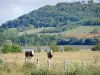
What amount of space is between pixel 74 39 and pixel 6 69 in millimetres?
120224

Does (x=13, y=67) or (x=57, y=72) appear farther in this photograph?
(x=13, y=67)

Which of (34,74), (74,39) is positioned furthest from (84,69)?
(74,39)

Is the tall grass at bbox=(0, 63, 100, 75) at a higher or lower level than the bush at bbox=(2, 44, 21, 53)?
higher

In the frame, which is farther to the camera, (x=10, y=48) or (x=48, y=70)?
(x=10, y=48)

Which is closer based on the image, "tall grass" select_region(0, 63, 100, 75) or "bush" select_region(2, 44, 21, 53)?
"tall grass" select_region(0, 63, 100, 75)

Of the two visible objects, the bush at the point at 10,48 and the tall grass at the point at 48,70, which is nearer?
the tall grass at the point at 48,70

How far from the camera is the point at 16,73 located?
2430 cm

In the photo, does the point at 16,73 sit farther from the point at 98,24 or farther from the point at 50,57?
the point at 98,24

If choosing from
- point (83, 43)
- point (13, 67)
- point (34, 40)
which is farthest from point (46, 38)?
point (13, 67)

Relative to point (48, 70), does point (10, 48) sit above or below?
below

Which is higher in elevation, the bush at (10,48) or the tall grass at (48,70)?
the tall grass at (48,70)

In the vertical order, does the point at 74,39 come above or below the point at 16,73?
below

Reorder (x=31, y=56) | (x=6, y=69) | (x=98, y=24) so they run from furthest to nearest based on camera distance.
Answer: (x=98, y=24), (x=31, y=56), (x=6, y=69)

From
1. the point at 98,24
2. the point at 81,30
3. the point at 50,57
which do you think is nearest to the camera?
the point at 50,57
